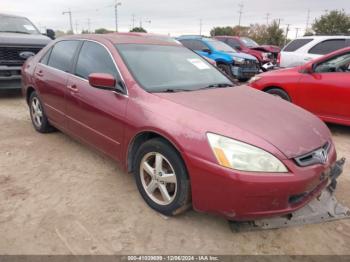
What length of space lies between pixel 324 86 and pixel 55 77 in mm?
4271

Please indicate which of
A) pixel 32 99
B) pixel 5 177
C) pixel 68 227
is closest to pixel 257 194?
pixel 68 227

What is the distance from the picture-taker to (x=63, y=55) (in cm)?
438

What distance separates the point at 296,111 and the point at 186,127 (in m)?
1.31

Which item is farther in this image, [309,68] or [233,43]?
[233,43]

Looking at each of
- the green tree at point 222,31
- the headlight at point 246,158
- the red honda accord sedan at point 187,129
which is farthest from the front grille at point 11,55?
the green tree at point 222,31

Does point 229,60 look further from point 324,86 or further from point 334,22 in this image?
point 334,22

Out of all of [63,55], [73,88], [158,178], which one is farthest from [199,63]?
[63,55]

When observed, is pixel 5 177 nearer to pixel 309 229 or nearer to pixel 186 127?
pixel 186 127

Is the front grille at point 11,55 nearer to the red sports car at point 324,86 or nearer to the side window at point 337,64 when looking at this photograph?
the red sports car at point 324,86

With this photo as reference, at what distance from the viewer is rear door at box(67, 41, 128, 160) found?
326cm

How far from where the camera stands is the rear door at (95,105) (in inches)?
128

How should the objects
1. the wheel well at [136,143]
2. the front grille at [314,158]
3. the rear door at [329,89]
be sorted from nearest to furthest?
1. the front grille at [314,158]
2. the wheel well at [136,143]
3. the rear door at [329,89]

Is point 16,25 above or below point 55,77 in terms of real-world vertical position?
above

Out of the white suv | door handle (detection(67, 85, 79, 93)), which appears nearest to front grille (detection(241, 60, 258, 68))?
the white suv
